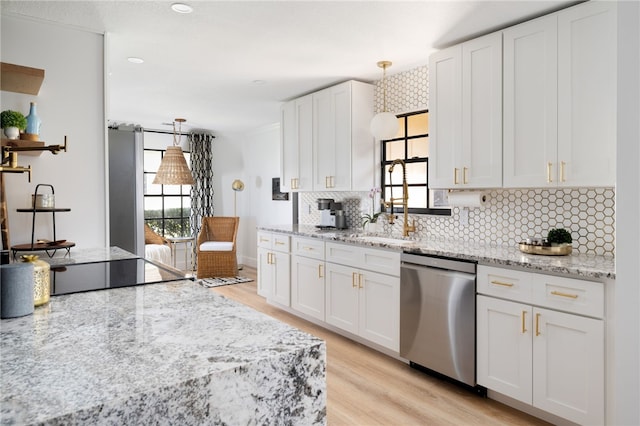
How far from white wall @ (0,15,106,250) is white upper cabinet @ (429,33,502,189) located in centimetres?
245

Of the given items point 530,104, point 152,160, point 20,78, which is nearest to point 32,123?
point 20,78

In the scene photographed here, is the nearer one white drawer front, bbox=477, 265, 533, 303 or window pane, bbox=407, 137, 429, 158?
white drawer front, bbox=477, 265, 533, 303

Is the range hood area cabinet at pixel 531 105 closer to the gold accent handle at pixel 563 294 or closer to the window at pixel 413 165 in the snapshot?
the window at pixel 413 165

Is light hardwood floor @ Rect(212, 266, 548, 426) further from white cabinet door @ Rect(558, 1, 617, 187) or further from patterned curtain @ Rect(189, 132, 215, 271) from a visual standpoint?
patterned curtain @ Rect(189, 132, 215, 271)

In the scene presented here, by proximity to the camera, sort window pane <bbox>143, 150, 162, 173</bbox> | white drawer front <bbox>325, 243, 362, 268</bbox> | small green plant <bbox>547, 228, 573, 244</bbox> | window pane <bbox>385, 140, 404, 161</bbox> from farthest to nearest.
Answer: window pane <bbox>143, 150, 162, 173</bbox> → window pane <bbox>385, 140, 404, 161</bbox> → white drawer front <bbox>325, 243, 362, 268</bbox> → small green plant <bbox>547, 228, 573, 244</bbox>

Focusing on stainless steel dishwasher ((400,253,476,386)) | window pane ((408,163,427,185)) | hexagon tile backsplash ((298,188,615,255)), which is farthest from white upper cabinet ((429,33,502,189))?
stainless steel dishwasher ((400,253,476,386))

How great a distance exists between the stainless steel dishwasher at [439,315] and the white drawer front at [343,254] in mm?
508

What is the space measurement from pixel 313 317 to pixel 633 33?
127 inches

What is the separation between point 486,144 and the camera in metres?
2.78

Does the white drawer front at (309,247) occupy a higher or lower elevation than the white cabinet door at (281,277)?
higher

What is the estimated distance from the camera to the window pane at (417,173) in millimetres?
3686

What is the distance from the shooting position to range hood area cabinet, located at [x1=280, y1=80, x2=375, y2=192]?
3926 millimetres

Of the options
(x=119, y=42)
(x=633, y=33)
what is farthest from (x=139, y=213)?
(x=633, y=33)

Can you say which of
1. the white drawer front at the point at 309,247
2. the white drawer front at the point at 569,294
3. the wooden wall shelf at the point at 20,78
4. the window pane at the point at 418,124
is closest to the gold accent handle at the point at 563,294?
the white drawer front at the point at 569,294
